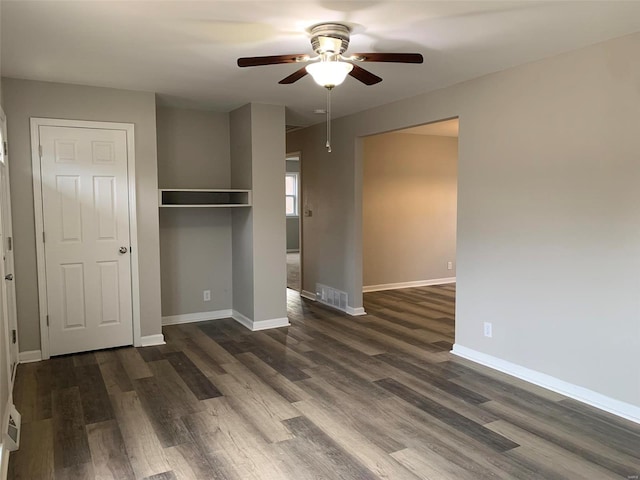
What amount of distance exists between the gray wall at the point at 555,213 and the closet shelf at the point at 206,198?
1.97 m

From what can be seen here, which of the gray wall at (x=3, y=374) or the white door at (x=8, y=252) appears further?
the white door at (x=8, y=252)

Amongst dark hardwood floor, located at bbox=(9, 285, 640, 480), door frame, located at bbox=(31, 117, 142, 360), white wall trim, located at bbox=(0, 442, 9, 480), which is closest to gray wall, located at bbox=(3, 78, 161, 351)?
door frame, located at bbox=(31, 117, 142, 360)

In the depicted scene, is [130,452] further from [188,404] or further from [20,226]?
[20,226]

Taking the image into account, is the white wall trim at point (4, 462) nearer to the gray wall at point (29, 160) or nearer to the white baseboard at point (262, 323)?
the gray wall at point (29, 160)

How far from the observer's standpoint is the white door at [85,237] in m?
4.05

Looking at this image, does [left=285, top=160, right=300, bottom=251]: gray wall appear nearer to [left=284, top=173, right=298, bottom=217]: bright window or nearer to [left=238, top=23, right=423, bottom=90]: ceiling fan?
[left=284, top=173, right=298, bottom=217]: bright window

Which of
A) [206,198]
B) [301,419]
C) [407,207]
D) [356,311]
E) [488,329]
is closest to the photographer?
[301,419]

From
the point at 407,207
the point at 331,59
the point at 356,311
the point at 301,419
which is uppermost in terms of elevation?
the point at 331,59

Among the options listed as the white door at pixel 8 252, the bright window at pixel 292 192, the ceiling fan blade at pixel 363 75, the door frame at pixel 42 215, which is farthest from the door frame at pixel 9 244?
the bright window at pixel 292 192

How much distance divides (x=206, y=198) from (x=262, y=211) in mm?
678

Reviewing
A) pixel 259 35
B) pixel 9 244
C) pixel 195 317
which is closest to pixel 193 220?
pixel 195 317

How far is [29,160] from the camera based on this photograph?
3934 mm

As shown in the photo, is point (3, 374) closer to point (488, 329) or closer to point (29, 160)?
point (29, 160)

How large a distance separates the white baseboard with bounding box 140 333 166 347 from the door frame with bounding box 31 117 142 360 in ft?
0.14
